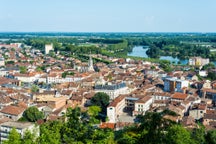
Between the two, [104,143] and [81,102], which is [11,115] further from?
[104,143]

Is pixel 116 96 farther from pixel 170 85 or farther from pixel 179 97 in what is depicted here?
pixel 179 97

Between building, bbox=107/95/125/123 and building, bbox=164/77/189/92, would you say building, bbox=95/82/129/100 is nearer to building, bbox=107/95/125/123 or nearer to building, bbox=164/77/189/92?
building, bbox=164/77/189/92

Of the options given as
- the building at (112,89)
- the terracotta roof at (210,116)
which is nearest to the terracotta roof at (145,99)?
the building at (112,89)

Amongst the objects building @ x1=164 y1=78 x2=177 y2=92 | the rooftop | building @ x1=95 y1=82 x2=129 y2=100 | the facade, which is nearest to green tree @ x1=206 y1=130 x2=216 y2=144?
the rooftop

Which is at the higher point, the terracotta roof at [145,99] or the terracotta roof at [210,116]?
the terracotta roof at [145,99]

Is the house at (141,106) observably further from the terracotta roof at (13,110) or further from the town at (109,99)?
the terracotta roof at (13,110)

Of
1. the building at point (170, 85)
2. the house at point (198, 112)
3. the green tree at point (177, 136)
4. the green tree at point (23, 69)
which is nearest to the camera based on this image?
the green tree at point (177, 136)

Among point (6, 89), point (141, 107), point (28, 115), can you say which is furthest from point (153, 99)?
point (6, 89)
